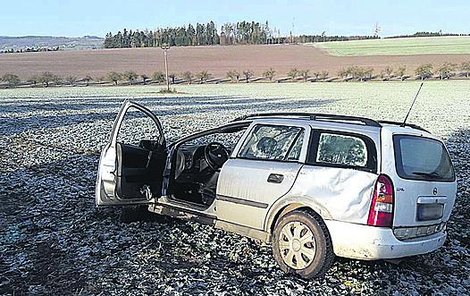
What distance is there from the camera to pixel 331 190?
195 inches

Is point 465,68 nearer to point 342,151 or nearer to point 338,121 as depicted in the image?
point 338,121

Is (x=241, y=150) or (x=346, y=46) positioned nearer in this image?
(x=241, y=150)

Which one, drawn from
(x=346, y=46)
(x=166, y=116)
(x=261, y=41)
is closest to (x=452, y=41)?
(x=346, y=46)

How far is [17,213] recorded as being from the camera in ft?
24.9

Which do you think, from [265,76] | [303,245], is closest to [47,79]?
[265,76]

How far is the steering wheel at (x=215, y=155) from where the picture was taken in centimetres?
685

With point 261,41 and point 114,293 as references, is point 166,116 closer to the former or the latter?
point 114,293

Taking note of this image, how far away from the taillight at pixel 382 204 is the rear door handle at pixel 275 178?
0.98m

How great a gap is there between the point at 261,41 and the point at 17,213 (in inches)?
5472

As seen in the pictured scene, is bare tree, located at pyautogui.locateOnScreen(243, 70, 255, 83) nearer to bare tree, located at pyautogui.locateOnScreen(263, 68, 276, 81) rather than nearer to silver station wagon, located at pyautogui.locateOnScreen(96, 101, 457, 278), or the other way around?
bare tree, located at pyautogui.locateOnScreen(263, 68, 276, 81)

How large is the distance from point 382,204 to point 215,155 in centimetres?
280

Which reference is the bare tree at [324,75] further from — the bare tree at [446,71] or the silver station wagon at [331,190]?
the silver station wagon at [331,190]

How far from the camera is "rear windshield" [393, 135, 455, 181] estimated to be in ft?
16.3

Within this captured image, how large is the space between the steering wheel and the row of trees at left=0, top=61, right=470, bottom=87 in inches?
2404
